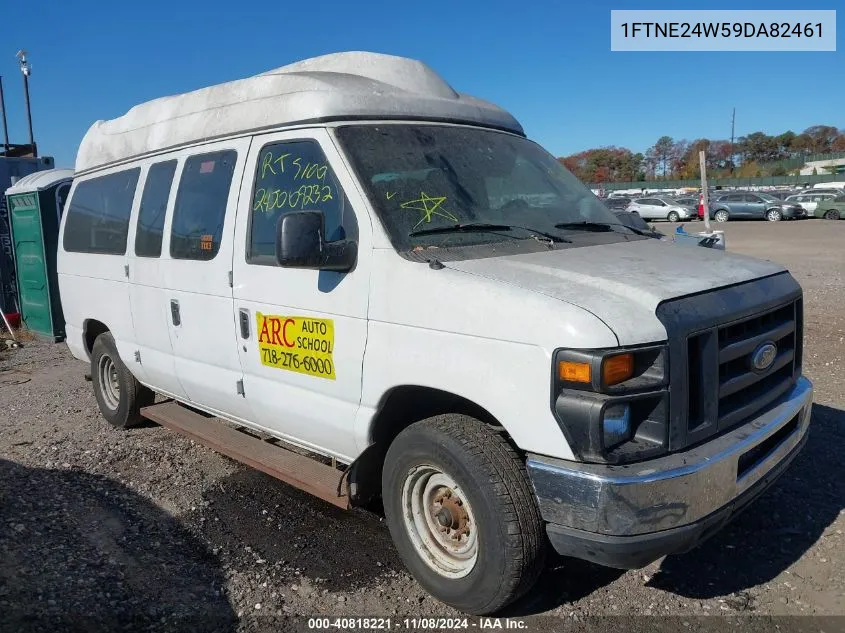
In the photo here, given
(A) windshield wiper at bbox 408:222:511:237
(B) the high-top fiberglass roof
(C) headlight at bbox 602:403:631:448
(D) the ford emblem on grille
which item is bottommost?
(C) headlight at bbox 602:403:631:448

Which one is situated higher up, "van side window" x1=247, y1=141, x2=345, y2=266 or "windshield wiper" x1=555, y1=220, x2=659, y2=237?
"van side window" x1=247, y1=141, x2=345, y2=266

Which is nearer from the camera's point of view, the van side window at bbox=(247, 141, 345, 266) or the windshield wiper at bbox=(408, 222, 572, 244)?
the windshield wiper at bbox=(408, 222, 572, 244)

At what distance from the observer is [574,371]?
262cm

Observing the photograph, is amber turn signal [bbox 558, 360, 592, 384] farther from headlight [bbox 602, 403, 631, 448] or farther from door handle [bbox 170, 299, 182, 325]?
door handle [bbox 170, 299, 182, 325]

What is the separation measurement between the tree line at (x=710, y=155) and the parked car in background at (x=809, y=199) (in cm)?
6502

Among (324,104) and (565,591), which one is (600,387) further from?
(324,104)

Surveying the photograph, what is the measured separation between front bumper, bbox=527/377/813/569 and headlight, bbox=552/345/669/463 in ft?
0.22

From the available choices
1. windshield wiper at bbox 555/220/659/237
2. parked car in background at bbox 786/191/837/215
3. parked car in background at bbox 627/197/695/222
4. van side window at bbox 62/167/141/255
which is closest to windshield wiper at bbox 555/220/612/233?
windshield wiper at bbox 555/220/659/237

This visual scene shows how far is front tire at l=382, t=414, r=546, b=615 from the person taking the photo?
9.45 feet

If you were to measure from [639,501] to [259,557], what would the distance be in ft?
7.16

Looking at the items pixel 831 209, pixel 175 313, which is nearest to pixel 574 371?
pixel 175 313

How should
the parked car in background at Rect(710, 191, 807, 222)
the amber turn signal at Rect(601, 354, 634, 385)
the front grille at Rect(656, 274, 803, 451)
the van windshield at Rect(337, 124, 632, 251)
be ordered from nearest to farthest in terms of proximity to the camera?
the amber turn signal at Rect(601, 354, 634, 385)
the front grille at Rect(656, 274, 803, 451)
the van windshield at Rect(337, 124, 632, 251)
the parked car in background at Rect(710, 191, 807, 222)

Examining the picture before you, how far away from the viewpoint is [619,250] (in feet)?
11.7

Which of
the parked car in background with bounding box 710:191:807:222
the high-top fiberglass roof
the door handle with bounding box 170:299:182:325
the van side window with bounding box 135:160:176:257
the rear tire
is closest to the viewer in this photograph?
the high-top fiberglass roof
